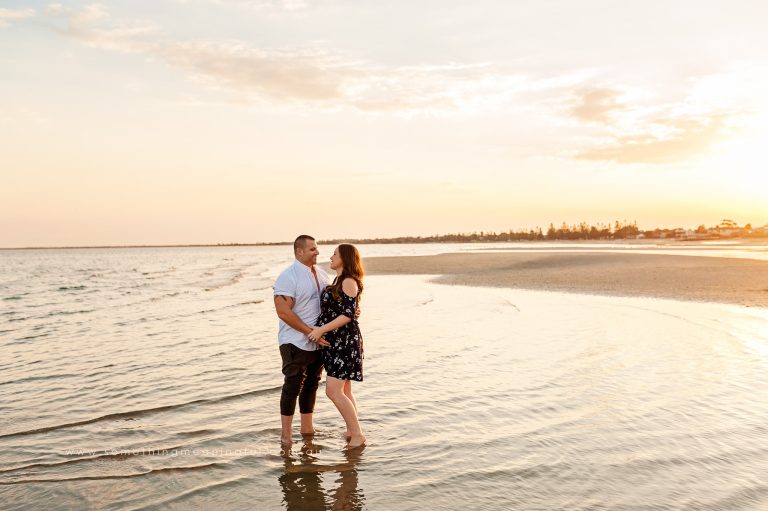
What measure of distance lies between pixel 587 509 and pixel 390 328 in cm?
1168

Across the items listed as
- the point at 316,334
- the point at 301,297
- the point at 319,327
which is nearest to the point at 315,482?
the point at 316,334

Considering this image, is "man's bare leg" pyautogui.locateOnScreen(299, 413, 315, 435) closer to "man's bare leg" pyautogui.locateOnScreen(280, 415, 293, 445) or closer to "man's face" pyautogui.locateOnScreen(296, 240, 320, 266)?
"man's bare leg" pyautogui.locateOnScreen(280, 415, 293, 445)

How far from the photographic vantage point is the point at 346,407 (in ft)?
22.4

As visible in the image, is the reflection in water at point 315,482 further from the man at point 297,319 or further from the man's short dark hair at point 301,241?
the man's short dark hair at point 301,241

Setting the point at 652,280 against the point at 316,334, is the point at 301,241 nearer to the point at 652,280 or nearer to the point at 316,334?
the point at 316,334

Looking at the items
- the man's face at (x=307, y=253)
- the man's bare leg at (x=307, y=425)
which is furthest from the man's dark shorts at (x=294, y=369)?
the man's face at (x=307, y=253)

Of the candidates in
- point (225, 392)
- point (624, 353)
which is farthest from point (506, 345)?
point (225, 392)

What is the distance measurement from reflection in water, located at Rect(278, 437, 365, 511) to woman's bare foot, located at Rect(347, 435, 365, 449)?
9cm

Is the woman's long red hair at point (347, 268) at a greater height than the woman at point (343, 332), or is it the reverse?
the woman's long red hair at point (347, 268)

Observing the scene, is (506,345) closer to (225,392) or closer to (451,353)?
(451,353)

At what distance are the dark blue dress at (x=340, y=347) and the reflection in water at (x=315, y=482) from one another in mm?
923

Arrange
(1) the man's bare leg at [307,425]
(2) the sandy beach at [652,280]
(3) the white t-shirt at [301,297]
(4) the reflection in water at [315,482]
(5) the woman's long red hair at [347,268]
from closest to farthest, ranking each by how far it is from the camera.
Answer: (4) the reflection in water at [315,482] < (5) the woman's long red hair at [347,268] < (3) the white t-shirt at [301,297] < (1) the man's bare leg at [307,425] < (2) the sandy beach at [652,280]

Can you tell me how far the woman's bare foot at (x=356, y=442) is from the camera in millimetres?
6754

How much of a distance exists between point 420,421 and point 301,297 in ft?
8.40
